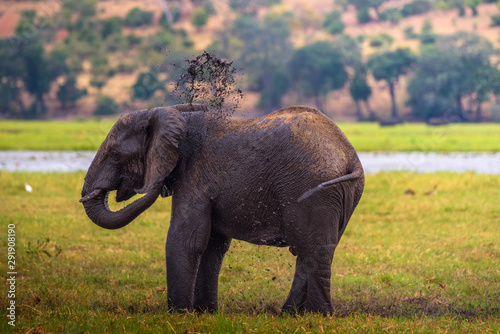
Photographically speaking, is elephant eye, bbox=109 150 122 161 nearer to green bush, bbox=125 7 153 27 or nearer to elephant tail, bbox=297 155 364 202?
elephant tail, bbox=297 155 364 202

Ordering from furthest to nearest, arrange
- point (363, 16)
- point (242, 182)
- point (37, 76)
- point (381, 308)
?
point (363, 16), point (37, 76), point (381, 308), point (242, 182)

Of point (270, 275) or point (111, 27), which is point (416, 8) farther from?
point (270, 275)

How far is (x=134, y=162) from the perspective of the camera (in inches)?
259

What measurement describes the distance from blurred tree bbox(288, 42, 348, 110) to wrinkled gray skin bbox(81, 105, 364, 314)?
68871 millimetres

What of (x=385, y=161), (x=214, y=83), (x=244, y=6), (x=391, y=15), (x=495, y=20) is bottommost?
(x=385, y=161)

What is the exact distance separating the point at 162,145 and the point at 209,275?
4.73 feet

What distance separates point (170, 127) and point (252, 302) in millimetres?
2240

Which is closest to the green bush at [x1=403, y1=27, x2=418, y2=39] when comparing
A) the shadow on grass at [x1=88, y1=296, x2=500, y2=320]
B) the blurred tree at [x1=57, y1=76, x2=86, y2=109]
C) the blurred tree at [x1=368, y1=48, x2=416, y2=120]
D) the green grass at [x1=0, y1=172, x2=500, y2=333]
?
the blurred tree at [x1=368, y1=48, x2=416, y2=120]

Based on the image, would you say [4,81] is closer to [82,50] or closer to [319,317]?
[82,50]

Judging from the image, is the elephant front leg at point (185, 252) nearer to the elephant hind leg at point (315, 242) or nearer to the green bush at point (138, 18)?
the elephant hind leg at point (315, 242)

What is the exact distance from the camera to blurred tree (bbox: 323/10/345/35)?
107500 mm

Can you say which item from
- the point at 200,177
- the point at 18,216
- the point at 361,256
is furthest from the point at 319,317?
the point at 18,216

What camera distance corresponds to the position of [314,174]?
232 inches

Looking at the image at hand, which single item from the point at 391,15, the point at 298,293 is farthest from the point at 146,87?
the point at 298,293
